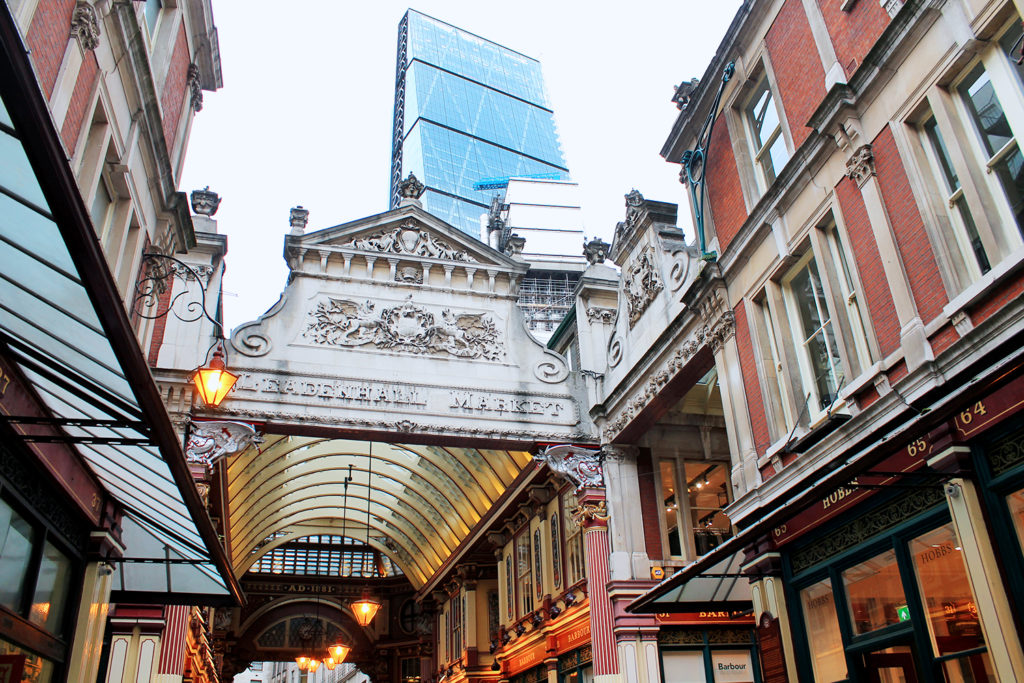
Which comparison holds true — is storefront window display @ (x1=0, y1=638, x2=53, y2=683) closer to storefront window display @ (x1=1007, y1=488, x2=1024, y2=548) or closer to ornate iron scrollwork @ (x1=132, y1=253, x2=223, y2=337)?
ornate iron scrollwork @ (x1=132, y1=253, x2=223, y2=337)

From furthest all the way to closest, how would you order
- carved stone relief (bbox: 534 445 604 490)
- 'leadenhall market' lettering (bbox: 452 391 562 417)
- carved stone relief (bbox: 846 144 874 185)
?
'leadenhall market' lettering (bbox: 452 391 562 417)
carved stone relief (bbox: 534 445 604 490)
carved stone relief (bbox: 846 144 874 185)

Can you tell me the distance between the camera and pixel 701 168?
14.1m

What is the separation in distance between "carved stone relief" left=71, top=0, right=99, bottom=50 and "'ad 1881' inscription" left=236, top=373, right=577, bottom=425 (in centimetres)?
847

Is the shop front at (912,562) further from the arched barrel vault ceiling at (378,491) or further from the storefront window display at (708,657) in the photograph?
the arched barrel vault ceiling at (378,491)

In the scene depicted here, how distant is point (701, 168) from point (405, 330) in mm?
7833

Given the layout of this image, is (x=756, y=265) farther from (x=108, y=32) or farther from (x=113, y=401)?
(x=108, y=32)

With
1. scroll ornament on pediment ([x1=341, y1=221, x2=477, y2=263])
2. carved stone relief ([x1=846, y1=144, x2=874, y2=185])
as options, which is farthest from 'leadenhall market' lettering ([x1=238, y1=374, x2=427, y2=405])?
carved stone relief ([x1=846, y1=144, x2=874, y2=185])

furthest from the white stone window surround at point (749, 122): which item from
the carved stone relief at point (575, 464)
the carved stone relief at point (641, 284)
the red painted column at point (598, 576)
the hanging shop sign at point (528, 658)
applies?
the hanging shop sign at point (528, 658)

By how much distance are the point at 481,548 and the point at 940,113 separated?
68.5 ft

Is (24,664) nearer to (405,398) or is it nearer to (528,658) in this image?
(405,398)

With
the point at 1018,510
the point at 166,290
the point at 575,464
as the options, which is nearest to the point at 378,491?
the point at 575,464

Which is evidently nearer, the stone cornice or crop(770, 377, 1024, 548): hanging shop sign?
crop(770, 377, 1024, 548): hanging shop sign

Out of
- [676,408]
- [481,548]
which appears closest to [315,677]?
[481,548]

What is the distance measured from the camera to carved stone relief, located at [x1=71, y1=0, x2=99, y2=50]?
9625 mm
